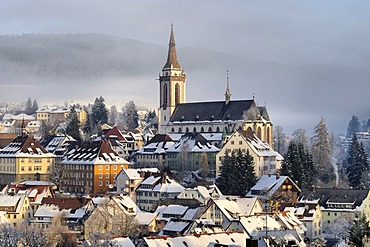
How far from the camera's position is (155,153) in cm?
11006

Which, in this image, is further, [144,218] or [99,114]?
[99,114]

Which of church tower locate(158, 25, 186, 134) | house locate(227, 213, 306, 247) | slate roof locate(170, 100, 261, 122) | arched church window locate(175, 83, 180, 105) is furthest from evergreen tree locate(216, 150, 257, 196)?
arched church window locate(175, 83, 180, 105)

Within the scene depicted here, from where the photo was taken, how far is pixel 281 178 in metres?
88.9

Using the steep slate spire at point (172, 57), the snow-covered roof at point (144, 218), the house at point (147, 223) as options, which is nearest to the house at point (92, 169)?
the snow-covered roof at point (144, 218)

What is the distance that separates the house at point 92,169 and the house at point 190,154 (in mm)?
7638

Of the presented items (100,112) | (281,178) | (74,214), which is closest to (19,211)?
(74,214)

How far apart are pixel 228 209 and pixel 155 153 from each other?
123 feet

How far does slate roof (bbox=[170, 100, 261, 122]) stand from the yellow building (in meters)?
25.9

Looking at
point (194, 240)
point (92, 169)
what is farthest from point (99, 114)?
point (194, 240)

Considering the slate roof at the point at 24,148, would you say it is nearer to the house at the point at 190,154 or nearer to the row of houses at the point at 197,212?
the house at the point at 190,154

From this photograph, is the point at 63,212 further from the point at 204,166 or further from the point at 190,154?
the point at 190,154

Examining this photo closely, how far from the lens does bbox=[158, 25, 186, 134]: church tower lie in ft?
429

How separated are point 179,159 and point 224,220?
36362 millimetres

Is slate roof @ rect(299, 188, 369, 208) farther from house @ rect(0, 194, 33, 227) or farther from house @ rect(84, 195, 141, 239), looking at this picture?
house @ rect(0, 194, 33, 227)
